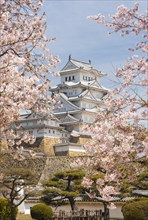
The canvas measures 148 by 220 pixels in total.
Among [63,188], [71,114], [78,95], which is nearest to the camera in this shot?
[63,188]

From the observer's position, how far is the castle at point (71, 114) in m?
32.4

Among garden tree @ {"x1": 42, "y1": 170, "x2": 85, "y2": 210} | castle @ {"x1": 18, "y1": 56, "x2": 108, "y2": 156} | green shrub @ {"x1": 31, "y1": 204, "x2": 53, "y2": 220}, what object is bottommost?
green shrub @ {"x1": 31, "y1": 204, "x2": 53, "y2": 220}

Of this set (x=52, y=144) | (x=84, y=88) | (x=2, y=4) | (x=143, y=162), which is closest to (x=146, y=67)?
(x=143, y=162)

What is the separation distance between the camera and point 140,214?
13.3m

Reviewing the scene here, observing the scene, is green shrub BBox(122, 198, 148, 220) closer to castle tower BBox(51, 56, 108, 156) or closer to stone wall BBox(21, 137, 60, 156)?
stone wall BBox(21, 137, 60, 156)

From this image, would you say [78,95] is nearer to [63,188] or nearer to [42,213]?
[63,188]

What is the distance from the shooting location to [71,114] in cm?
3662

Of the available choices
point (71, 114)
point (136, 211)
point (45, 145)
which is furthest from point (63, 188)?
point (71, 114)

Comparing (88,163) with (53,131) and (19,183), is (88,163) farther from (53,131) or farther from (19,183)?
(53,131)

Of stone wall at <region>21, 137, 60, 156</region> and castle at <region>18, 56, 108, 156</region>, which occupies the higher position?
castle at <region>18, 56, 108, 156</region>

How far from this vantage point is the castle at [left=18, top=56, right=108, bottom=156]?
32.4m

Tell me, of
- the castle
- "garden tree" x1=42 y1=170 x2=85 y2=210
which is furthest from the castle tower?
"garden tree" x1=42 y1=170 x2=85 y2=210

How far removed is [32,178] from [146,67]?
11.8 m

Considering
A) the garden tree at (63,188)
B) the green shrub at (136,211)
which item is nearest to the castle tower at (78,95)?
the garden tree at (63,188)
